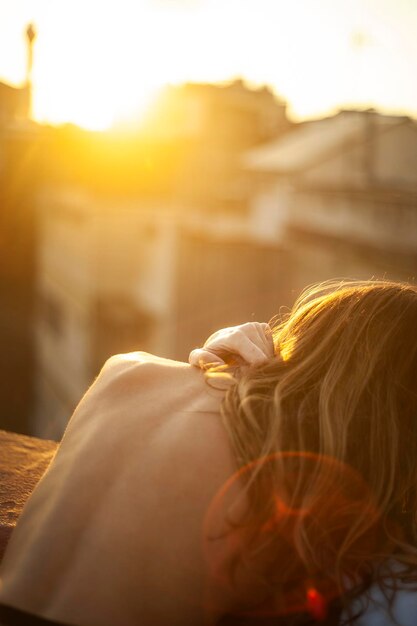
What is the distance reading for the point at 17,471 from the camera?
2.10m

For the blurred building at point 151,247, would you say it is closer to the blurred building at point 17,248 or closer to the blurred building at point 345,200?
the blurred building at point 345,200

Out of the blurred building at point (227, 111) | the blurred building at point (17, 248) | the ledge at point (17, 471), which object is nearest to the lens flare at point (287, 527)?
the ledge at point (17, 471)

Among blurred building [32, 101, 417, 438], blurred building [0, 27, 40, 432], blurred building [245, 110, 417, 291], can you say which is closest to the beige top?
blurred building [245, 110, 417, 291]


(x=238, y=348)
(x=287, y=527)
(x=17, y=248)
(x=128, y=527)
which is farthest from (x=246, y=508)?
(x=17, y=248)

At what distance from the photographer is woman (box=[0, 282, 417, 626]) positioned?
1146 mm

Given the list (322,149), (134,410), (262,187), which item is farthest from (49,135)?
(134,410)

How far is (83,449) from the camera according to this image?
4.19 feet

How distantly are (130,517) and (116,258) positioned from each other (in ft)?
37.9

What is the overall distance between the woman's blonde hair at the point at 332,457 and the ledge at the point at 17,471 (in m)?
0.80

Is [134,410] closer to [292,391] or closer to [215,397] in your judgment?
[215,397]

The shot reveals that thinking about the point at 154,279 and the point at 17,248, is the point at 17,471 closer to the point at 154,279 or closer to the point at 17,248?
the point at 154,279

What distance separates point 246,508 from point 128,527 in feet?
0.71

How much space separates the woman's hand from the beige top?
0.55 feet

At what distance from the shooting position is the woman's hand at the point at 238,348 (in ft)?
4.64
